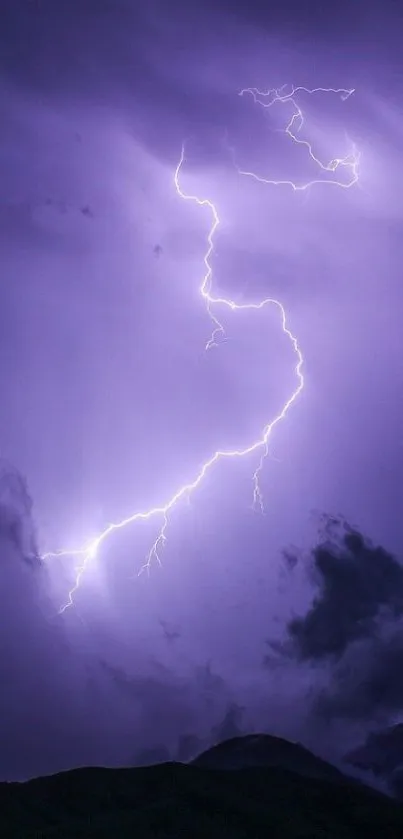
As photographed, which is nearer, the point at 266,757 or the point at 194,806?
the point at 194,806

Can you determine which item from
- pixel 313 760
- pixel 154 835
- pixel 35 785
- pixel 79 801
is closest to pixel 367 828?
pixel 154 835

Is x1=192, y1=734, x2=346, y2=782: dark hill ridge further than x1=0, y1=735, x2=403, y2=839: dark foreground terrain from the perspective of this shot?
Yes

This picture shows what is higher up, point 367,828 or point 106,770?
point 106,770

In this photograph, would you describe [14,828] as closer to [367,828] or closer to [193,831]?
[193,831]

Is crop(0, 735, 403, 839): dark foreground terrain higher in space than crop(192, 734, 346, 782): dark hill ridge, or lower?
lower

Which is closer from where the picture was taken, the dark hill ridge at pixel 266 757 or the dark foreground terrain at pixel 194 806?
the dark foreground terrain at pixel 194 806

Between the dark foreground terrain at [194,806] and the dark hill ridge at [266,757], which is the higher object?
the dark hill ridge at [266,757]

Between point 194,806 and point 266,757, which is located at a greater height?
point 266,757

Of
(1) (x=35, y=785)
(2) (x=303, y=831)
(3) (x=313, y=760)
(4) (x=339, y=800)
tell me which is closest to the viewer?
(2) (x=303, y=831)
